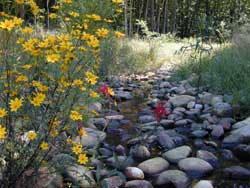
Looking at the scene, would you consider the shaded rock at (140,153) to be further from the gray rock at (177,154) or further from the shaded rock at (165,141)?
the shaded rock at (165,141)

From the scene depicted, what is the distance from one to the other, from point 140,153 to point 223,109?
1.78 meters

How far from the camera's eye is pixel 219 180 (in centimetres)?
311

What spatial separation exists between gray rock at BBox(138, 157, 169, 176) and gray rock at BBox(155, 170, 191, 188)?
0.12 m

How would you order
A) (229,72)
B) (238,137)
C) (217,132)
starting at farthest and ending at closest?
(229,72) → (217,132) → (238,137)

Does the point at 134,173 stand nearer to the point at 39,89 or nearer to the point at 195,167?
the point at 195,167

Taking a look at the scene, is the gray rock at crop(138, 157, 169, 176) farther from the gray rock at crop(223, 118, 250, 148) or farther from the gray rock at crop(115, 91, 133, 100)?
the gray rock at crop(115, 91, 133, 100)

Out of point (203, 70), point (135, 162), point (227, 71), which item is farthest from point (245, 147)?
point (203, 70)

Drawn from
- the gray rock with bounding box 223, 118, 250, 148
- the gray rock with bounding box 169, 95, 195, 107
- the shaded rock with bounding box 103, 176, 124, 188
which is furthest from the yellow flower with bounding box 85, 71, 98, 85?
the gray rock with bounding box 169, 95, 195, 107

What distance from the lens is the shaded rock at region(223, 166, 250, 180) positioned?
3125 millimetres

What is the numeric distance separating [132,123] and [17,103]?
2.76m

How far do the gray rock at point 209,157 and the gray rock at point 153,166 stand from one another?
34 centimetres

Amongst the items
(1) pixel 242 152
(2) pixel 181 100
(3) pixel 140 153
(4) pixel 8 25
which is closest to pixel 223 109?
(2) pixel 181 100

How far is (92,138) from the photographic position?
3.75m

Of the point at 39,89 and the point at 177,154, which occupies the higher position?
the point at 39,89
